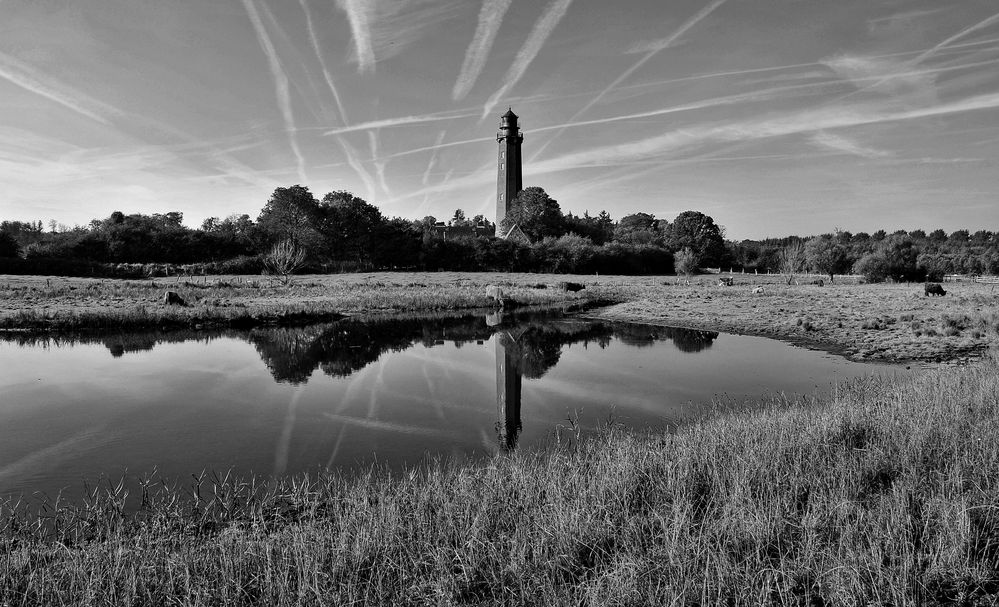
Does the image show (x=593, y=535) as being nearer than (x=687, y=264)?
Yes

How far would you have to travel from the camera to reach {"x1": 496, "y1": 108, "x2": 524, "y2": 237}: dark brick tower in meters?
90.4

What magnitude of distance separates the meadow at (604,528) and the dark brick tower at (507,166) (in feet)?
271

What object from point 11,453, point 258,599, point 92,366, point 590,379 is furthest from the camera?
point 92,366

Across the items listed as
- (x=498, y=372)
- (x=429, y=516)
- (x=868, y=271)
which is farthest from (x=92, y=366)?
(x=868, y=271)

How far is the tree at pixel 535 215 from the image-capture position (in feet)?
281

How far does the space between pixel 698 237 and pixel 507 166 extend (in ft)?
111

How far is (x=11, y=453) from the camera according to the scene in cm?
953

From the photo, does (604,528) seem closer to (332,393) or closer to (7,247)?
(332,393)

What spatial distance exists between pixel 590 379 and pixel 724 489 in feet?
34.8

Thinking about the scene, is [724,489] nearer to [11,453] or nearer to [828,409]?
[828,409]

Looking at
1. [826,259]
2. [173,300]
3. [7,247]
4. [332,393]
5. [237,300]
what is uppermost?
[7,247]

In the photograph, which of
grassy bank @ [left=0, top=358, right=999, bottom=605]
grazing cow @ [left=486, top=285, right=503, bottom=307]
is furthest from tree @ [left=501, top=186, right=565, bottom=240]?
grassy bank @ [left=0, top=358, right=999, bottom=605]

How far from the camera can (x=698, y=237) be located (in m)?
91.0

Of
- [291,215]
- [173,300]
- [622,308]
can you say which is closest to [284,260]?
[291,215]
